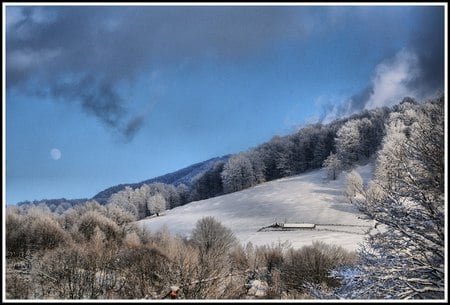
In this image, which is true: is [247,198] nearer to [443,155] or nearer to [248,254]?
[248,254]

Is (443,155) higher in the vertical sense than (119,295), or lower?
higher

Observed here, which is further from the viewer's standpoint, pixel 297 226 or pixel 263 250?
pixel 297 226

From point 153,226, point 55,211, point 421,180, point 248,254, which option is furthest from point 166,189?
point 421,180

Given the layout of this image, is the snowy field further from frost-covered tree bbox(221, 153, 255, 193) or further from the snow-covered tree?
the snow-covered tree

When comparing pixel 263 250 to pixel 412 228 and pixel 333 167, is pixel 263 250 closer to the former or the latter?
pixel 412 228

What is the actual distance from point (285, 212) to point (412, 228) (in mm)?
61796

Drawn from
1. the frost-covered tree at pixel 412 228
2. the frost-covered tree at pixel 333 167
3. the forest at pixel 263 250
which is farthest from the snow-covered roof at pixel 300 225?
the frost-covered tree at pixel 412 228

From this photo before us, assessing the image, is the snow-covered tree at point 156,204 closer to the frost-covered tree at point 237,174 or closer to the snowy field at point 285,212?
the snowy field at point 285,212

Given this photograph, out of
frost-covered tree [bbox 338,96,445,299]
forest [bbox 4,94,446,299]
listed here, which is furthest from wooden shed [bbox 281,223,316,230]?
frost-covered tree [bbox 338,96,445,299]

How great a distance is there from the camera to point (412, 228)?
9094mm

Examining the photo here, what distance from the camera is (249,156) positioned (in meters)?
97.3

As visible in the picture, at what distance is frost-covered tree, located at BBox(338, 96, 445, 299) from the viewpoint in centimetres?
843

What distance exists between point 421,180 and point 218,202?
247ft

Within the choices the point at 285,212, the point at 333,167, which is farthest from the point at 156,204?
the point at 333,167
